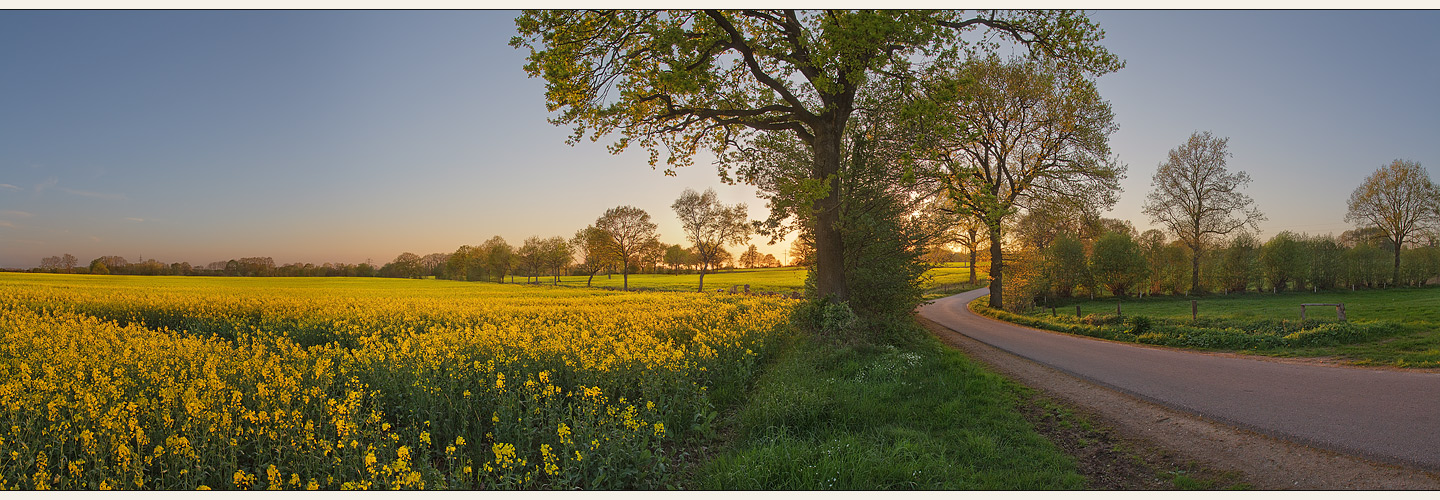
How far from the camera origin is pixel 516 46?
35.0ft

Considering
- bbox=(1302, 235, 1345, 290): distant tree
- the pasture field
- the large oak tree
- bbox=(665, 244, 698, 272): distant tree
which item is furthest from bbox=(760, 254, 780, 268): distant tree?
the large oak tree

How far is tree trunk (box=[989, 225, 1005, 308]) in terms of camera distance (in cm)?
2662

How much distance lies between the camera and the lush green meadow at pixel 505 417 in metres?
4.71

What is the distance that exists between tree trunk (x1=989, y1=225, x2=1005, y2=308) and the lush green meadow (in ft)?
59.8

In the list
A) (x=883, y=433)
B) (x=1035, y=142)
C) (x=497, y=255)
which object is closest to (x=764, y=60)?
(x=883, y=433)

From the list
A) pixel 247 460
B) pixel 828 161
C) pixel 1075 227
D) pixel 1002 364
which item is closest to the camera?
pixel 247 460

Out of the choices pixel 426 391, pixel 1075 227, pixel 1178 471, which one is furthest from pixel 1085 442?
pixel 1075 227

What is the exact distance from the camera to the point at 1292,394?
7992 millimetres

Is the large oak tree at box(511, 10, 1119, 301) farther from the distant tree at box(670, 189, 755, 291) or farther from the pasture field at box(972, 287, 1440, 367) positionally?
the distant tree at box(670, 189, 755, 291)

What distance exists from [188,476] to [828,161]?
11247 millimetres

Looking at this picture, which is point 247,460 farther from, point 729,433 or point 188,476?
point 729,433

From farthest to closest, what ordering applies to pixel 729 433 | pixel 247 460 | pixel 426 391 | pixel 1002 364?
pixel 1002 364 → pixel 729 433 → pixel 426 391 → pixel 247 460

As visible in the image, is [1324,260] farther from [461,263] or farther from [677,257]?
[461,263]

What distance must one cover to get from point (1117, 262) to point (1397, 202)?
1747 cm
